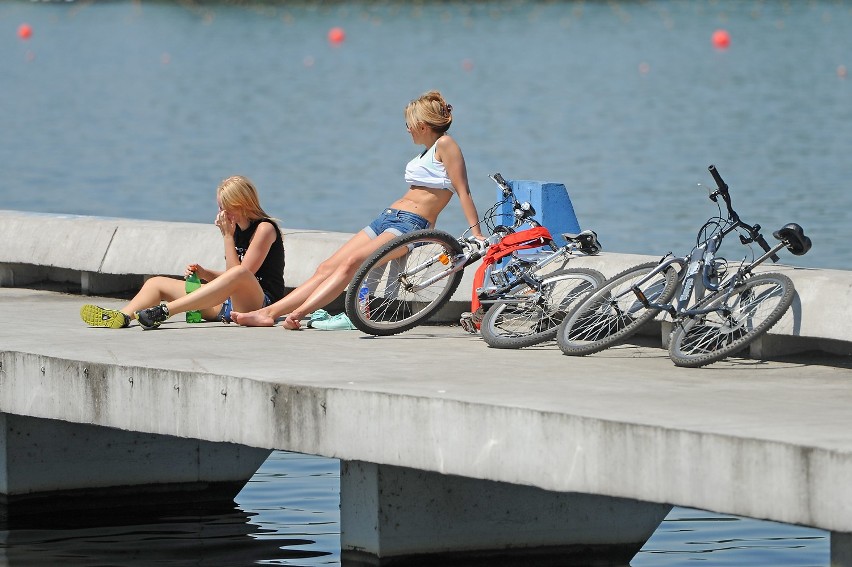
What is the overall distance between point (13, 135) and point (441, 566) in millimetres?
42527

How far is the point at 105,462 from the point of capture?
11000 mm

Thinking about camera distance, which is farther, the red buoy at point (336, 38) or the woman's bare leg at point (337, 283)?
the red buoy at point (336, 38)

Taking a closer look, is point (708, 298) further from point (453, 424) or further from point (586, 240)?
point (453, 424)

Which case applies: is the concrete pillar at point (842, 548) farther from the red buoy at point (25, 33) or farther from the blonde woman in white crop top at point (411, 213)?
the red buoy at point (25, 33)

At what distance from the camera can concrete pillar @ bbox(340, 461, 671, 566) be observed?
9.06m

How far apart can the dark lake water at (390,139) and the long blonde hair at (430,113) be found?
240 centimetres

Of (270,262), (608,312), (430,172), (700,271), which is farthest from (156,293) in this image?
(700,271)

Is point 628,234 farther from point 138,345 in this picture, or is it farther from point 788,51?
point 788,51

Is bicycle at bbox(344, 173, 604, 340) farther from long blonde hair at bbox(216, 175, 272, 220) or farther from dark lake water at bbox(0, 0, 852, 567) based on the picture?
dark lake water at bbox(0, 0, 852, 567)

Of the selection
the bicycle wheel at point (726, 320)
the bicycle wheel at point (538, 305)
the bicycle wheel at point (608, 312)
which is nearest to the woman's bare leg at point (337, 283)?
the bicycle wheel at point (538, 305)

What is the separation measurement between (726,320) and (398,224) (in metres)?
2.49

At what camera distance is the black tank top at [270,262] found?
37.8ft

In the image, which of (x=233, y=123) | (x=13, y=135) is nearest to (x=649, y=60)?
(x=233, y=123)

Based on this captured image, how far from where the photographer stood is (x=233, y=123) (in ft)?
173
